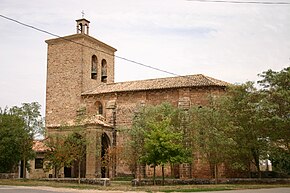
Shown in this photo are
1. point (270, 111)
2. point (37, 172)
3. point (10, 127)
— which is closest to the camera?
point (270, 111)

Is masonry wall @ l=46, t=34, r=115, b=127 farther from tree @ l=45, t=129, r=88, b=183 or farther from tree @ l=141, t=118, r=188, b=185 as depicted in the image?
tree @ l=141, t=118, r=188, b=185

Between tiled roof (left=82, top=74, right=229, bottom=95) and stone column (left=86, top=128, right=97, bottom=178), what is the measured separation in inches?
275

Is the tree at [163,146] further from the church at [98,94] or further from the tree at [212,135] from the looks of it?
the church at [98,94]

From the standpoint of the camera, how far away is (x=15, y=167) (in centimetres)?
3797

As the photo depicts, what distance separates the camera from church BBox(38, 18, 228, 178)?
34094 millimetres

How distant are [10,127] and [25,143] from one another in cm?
184

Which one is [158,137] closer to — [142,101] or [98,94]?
[142,101]

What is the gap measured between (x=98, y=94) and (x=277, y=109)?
727 inches

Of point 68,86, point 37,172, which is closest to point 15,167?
point 37,172

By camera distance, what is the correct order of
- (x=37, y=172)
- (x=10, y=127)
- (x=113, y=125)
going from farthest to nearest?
1. (x=37, y=172)
2. (x=113, y=125)
3. (x=10, y=127)

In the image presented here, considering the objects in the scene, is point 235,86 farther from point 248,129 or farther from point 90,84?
point 90,84

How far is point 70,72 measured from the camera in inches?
1656

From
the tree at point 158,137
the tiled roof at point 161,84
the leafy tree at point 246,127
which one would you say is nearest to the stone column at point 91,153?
the tree at point 158,137

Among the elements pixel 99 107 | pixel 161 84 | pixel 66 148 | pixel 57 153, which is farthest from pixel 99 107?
pixel 57 153
